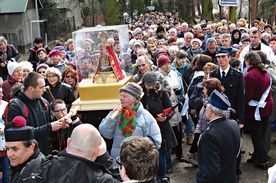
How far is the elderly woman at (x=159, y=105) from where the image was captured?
19.3ft

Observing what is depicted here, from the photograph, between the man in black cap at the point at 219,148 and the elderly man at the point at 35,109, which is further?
the elderly man at the point at 35,109

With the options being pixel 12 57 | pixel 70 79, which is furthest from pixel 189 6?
pixel 70 79

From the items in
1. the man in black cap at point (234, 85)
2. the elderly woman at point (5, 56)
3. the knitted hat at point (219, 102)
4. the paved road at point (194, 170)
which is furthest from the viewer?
the elderly woman at point (5, 56)

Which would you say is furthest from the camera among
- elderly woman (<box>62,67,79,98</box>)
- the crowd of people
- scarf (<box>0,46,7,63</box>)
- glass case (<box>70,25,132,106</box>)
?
scarf (<box>0,46,7,63</box>)

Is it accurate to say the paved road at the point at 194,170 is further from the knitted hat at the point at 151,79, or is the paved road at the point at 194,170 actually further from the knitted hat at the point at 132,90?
the knitted hat at the point at 132,90

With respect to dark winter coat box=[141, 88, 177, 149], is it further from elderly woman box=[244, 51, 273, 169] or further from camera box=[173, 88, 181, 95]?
elderly woman box=[244, 51, 273, 169]

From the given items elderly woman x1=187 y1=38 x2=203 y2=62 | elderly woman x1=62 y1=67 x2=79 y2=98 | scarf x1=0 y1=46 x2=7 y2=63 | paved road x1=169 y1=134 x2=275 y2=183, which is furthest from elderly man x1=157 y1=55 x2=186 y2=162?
scarf x1=0 y1=46 x2=7 y2=63

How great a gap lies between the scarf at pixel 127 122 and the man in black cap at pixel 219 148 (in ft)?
3.11

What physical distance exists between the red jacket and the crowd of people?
0.02m

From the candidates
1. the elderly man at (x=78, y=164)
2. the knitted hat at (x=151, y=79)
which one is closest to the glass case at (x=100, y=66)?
the knitted hat at (x=151, y=79)

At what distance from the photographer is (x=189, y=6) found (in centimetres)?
4312

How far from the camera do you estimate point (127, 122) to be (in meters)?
Result: 5.08

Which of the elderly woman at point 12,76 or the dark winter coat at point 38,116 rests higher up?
the elderly woman at point 12,76

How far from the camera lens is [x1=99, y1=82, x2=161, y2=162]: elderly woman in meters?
5.01
